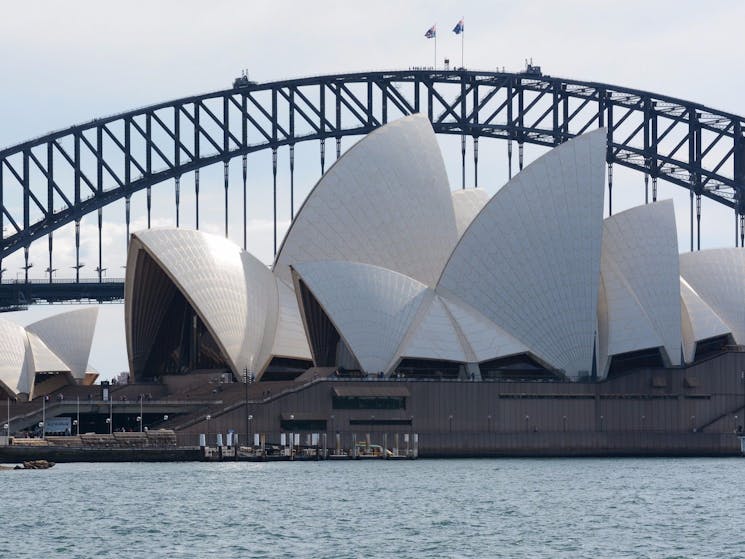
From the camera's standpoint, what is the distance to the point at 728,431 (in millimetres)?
102875

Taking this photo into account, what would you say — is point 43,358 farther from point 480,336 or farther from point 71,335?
point 480,336

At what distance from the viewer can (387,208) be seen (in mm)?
101500

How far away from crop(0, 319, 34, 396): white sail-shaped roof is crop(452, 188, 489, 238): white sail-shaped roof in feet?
85.4

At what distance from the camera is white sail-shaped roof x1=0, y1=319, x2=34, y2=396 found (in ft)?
349

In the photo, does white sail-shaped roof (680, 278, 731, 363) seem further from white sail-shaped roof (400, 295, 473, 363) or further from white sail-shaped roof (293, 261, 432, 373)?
white sail-shaped roof (293, 261, 432, 373)

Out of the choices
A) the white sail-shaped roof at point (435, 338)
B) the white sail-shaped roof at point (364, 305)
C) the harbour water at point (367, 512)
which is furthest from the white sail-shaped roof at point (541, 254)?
the harbour water at point (367, 512)

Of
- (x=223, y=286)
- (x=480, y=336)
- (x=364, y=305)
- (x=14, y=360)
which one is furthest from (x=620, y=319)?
(x=14, y=360)

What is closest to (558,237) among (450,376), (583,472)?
(450,376)

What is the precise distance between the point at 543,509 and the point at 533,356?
1422 inches

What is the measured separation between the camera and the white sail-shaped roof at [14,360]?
106250 millimetres

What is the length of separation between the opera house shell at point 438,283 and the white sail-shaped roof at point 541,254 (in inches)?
2.9

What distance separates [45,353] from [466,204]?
26263 millimetres

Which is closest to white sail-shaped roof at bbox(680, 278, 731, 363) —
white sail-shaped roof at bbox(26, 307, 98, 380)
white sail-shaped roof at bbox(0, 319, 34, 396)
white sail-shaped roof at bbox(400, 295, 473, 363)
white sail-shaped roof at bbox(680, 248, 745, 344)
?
white sail-shaped roof at bbox(680, 248, 745, 344)

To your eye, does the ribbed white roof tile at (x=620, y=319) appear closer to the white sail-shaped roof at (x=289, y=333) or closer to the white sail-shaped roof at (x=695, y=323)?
the white sail-shaped roof at (x=695, y=323)
